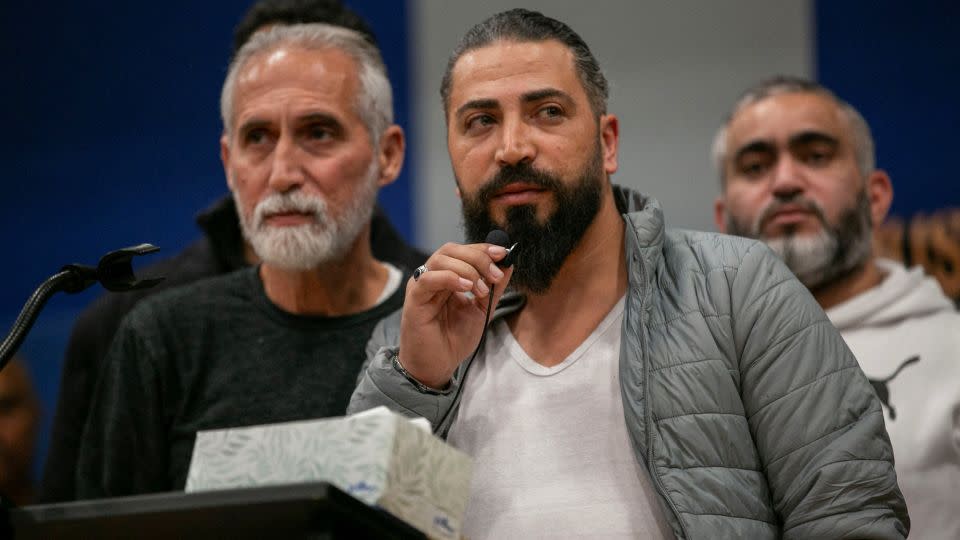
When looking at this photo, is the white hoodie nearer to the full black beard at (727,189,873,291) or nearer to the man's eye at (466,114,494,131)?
the full black beard at (727,189,873,291)

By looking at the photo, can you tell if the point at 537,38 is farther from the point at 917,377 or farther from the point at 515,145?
the point at 917,377

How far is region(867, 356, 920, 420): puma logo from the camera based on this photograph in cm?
256

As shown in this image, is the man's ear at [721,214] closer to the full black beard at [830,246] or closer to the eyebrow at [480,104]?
the full black beard at [830,246]

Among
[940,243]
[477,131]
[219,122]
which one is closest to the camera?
[477,131]

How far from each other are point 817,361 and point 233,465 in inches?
34.6

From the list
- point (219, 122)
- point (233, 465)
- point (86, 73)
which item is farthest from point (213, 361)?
point (86, 73)

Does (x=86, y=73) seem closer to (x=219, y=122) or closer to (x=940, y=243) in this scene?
(x=219, y=122)

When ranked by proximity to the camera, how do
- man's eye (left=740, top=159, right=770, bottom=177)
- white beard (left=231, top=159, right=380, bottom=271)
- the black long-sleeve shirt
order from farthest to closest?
man's eye (left=740, top=159, right=770, bottom=177)
white beard (left=231, top=159, right=380, bottom=271)
the black long-sleeve shirt

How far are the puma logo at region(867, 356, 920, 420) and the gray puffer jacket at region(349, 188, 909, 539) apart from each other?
836mm

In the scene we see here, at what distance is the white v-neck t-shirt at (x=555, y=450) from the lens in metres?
1.78

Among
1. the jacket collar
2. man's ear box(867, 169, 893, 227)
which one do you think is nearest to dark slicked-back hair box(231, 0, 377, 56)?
the jacket collar

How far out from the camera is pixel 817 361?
1.75 meters

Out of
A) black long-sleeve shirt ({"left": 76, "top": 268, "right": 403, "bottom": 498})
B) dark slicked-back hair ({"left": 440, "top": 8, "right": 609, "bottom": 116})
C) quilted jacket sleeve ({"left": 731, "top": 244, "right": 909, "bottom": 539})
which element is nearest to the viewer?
quilted jacket sleeve ({"left": 731, "top": 244, "right": 909, "bottom": 539})

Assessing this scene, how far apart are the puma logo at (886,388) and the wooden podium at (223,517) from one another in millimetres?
1575
